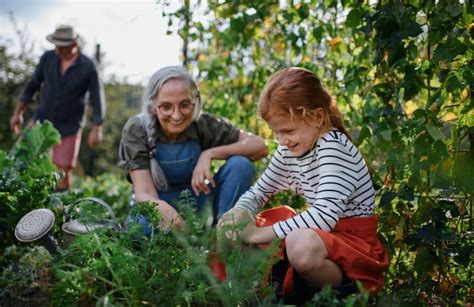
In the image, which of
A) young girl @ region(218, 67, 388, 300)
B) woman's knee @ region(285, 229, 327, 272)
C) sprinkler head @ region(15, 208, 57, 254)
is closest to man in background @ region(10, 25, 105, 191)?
sprinkler head @ region(15, 208, 57, 254)

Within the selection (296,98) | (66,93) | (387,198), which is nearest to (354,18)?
(296,98)

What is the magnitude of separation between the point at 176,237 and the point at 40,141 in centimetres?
193

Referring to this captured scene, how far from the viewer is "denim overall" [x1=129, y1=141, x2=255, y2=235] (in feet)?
9.41

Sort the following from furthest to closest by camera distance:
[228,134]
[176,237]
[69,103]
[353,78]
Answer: [69,103] < [228,134] < [353,78] < [176,237]

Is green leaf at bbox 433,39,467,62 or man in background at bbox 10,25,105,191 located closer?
green leaf at bbox 433,39,467,62

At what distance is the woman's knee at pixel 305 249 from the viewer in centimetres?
182

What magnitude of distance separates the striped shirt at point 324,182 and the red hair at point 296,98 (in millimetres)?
96

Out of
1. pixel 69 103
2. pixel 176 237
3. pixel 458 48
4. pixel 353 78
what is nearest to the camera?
pixel 176 237

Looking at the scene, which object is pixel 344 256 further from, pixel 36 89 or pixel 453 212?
pixel 36 89

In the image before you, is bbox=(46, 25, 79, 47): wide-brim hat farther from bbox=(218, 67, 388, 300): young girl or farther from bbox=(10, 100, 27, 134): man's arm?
bbox=(218, 67, 388, 300): young girl

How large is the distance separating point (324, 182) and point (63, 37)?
13.8 ft

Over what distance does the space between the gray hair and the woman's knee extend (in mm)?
1214

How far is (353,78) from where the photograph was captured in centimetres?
282

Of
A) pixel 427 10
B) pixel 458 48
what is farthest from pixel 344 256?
pixel 427 10
